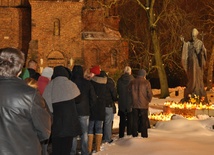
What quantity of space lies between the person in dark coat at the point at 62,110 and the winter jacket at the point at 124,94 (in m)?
4.41

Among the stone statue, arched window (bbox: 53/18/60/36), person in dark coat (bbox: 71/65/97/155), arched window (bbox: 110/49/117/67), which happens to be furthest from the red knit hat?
arched window (bbox: 110/49/117/67)

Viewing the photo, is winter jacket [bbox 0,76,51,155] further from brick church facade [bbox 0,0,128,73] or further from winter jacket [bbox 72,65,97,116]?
brick church facade [bbox 0,0,128,73]

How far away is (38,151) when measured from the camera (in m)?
4.43

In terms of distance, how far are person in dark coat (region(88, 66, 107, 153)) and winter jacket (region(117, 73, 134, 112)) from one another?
57.8 inches

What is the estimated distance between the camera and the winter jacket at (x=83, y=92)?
33.2 feet

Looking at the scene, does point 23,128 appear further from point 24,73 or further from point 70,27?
point 70,27

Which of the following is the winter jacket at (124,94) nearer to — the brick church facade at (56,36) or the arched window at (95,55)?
the brick church facade at (56,36)

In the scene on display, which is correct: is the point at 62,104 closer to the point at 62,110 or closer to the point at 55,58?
the point at 62,110

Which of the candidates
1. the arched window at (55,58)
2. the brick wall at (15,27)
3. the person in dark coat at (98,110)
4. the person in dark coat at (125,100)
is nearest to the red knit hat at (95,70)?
the person in dark coat at (98,110)

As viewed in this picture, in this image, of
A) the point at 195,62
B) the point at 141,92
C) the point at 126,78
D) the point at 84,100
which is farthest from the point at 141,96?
the point at 195,62

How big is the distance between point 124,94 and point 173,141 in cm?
207

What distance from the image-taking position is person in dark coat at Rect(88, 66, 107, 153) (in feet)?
36.8

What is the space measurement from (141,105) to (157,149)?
216 cm

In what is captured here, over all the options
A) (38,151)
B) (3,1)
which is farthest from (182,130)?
(3,1)
